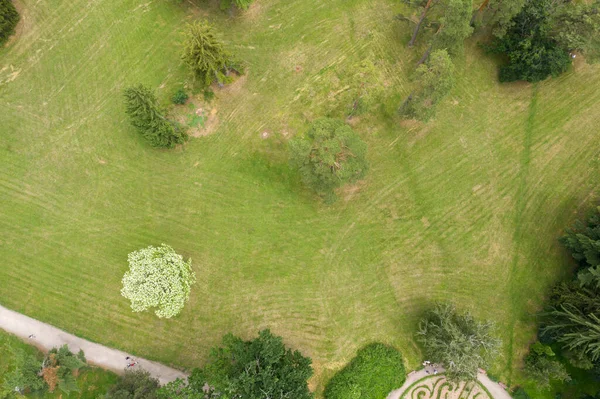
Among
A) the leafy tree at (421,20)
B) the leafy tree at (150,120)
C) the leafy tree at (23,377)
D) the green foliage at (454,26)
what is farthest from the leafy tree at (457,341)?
the leafy tree at (23,377)

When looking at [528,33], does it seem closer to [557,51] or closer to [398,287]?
[557,51]

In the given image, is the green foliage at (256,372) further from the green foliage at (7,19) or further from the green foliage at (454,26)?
the green foliage at (7,19)

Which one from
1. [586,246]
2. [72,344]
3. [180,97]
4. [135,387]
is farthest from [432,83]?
[72,344]

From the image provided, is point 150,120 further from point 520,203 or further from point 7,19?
point 520,203

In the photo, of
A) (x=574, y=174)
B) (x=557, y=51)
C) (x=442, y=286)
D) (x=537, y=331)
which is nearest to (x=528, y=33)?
(x=557, y=51)

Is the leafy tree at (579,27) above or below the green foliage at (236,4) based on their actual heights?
above

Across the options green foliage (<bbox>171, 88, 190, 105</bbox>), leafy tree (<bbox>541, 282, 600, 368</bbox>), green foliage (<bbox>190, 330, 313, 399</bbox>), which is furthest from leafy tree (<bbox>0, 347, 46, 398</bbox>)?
leafy tree (<bbox>541, 282, 600, 368</bbox>)
